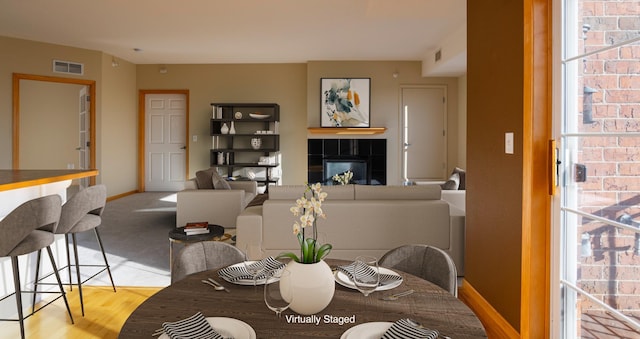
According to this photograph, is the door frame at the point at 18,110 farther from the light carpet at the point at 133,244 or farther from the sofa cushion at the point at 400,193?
the sofa cushion at the point at 400,193

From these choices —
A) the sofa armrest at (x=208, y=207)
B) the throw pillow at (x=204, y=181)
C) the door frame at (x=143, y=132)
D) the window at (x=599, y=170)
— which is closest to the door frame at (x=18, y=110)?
the door frame at (x=143, y=132)

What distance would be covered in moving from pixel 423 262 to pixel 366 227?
1.65 m

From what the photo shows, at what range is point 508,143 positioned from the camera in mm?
2404

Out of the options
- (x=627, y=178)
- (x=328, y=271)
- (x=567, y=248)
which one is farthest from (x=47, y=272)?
(x=627, y=178)

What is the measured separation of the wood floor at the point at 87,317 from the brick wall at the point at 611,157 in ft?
8.12

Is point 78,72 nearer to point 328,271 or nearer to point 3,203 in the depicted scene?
point 3,203

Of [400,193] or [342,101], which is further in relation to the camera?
[342,101]

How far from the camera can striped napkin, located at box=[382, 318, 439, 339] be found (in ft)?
3.46

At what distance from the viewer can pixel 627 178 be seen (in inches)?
67.7

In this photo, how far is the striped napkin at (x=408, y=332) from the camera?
1.06 metres

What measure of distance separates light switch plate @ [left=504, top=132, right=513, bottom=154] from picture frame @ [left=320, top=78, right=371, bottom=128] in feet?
18.8

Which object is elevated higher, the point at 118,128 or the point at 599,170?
the point at 118,128

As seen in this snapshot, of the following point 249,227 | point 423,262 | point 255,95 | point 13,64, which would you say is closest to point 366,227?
point 249,227

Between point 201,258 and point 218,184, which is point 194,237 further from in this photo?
point 218,184
